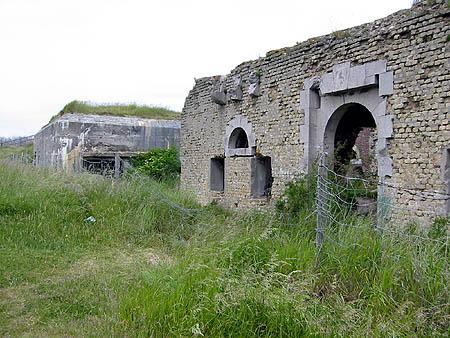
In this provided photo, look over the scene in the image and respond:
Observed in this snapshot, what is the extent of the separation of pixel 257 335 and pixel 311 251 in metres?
1.78

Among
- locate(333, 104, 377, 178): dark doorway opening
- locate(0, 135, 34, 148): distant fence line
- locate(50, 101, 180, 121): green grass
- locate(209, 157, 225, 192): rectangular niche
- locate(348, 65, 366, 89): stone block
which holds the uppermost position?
locate(50, 101, 180, 121): green grass

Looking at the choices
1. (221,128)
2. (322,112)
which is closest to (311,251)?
(322,112)

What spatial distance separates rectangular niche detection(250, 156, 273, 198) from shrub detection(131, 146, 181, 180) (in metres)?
7.48

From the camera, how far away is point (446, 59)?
6.79 metres

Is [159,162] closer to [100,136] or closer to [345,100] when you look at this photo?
[100,136]

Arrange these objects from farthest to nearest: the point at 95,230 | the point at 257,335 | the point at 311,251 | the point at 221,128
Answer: the point at 221,128 → the point at 95,230 → the point at 311,251 → the point at 257,335

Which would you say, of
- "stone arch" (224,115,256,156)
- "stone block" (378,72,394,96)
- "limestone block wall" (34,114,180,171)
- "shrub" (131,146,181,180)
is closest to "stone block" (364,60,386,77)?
"stone block" (378,72,394,96)

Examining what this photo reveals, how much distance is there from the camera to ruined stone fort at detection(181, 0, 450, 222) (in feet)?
22.9

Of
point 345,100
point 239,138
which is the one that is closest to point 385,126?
point 345,100

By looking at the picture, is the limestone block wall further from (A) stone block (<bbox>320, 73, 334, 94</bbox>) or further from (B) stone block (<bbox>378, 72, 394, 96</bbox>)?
(B) stone block (<bbox>378, 72, 394, 96</bbox>)

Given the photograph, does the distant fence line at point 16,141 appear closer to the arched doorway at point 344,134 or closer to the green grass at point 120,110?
the green grass at point 120,110

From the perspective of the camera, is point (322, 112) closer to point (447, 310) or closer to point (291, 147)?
point (291, 147)

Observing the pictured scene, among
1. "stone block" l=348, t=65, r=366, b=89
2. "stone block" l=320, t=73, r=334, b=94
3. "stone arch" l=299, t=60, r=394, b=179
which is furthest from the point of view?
Result: "stone block" l=320, t=73, r=334, b=94

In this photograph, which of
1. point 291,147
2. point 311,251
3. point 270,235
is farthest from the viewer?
point 291,147
